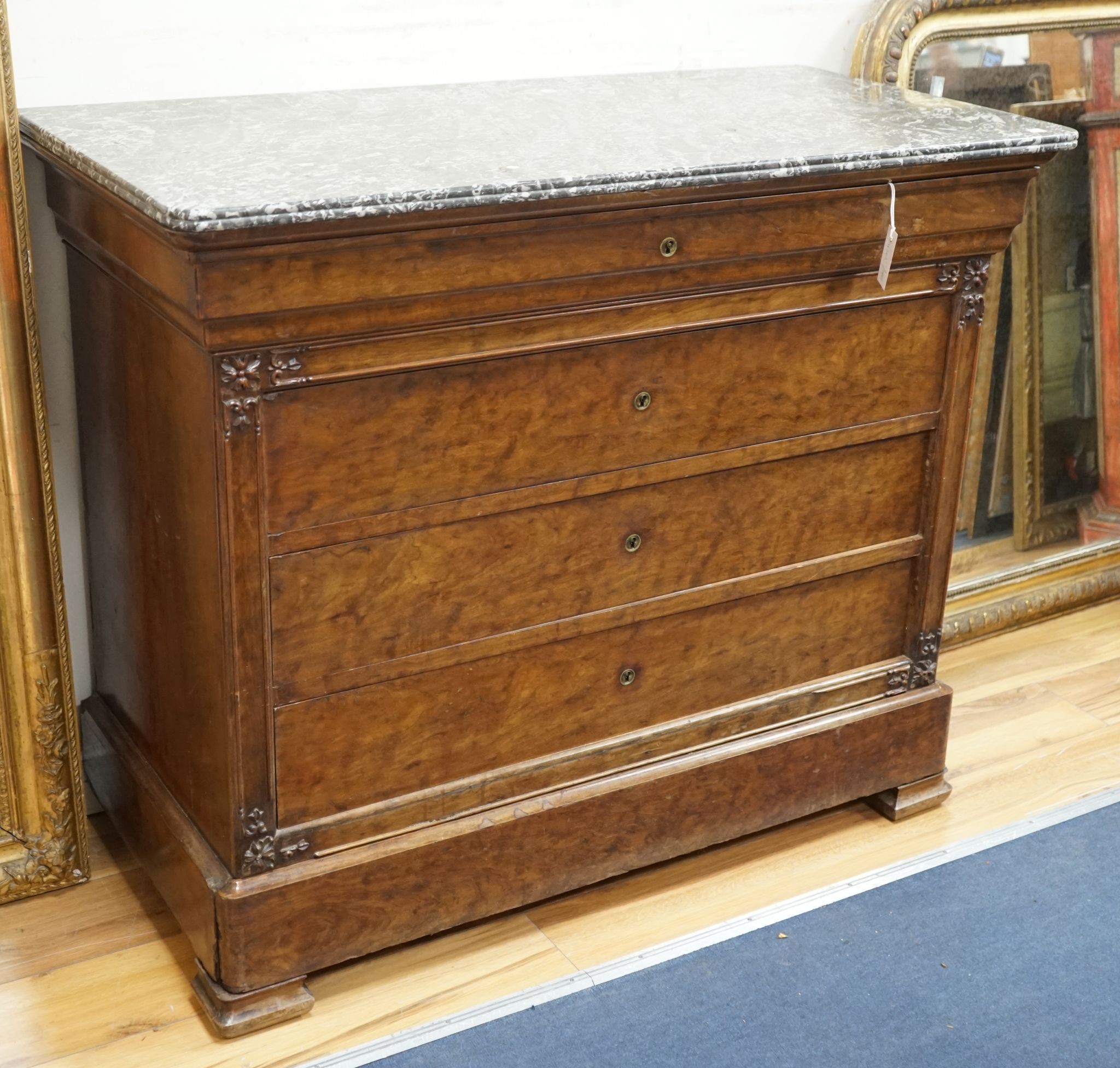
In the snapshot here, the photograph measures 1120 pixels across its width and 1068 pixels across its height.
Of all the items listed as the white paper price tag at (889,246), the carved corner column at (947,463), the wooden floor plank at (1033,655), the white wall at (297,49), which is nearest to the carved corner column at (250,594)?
the white wall at (297,49)

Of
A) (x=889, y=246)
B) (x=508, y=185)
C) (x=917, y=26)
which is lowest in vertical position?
(x=889, y=246)

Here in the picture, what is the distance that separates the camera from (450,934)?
80.6 inches

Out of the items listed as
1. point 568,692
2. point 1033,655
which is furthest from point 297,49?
point 1033,655

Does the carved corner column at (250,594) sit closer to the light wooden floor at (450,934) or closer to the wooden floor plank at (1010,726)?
the light wooden floor at (450,934)

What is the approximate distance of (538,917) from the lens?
208 cm

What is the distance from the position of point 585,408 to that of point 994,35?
4.13 ft

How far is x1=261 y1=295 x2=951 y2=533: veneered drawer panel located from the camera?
1647mm

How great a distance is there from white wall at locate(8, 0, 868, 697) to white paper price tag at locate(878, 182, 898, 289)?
2.07ft

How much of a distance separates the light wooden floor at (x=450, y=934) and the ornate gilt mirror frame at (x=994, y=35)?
12.2 inches

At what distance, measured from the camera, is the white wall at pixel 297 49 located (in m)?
1.91

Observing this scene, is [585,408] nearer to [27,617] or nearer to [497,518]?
[497,518]

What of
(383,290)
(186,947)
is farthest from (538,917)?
(383,290)

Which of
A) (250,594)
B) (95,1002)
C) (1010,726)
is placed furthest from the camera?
(1010,726)

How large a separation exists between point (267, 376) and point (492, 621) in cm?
45
